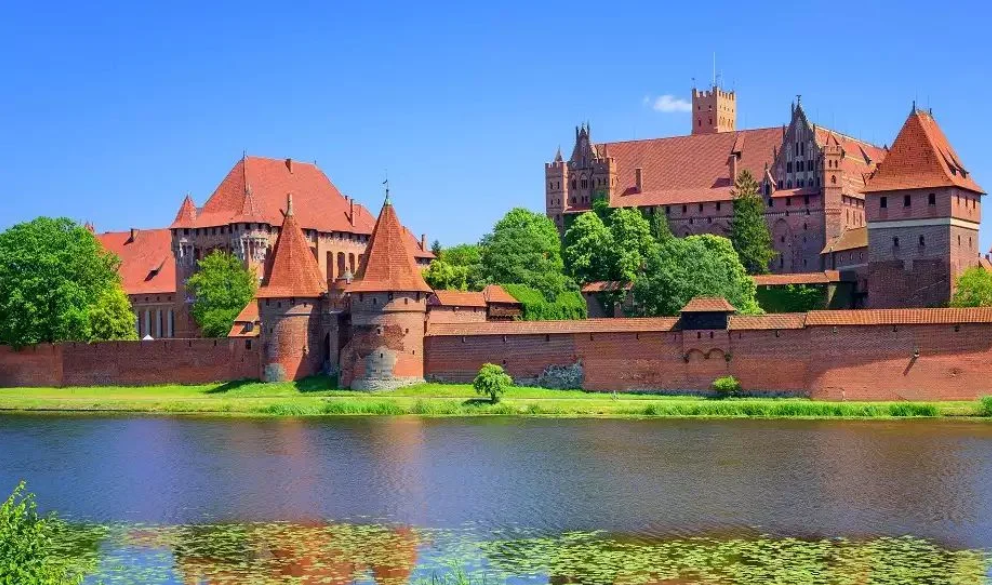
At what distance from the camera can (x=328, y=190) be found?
70625mm

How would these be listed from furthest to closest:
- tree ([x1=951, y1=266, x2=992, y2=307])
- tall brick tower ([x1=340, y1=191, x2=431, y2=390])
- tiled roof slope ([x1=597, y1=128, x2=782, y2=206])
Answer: tiled roof slope ([x1=597, y1=128, x2=782, y2=206])
tall brick tower ([x1=340, y1=191, x2=431, y2=390])
tree ([x1=951, y1=266, x2=992, y2=307])

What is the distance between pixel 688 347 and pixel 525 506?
19783mm

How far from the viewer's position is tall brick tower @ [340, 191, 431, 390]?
48625 millimetres

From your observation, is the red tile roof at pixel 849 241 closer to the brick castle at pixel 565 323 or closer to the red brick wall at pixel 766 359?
the brick castle at pixel 565 323

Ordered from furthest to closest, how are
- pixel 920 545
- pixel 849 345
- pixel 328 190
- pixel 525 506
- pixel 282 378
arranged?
pixel 328 190, pixel 282 378, pixel 849 345, pixel 525 506, pixel 920 545

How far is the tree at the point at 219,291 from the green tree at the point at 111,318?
284 centimetres

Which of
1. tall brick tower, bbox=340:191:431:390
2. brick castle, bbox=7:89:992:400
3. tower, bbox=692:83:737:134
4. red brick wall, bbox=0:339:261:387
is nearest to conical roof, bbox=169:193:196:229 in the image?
brick castle, bbox=7:89:992:400

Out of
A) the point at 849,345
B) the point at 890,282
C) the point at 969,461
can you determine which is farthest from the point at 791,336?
the point at 969,461

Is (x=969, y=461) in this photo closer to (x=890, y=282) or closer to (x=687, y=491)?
(x=687, y=491)

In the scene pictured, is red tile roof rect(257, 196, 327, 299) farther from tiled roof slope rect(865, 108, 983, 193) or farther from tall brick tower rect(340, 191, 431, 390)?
tiled roof slope rect(865, 108, 983, 193)

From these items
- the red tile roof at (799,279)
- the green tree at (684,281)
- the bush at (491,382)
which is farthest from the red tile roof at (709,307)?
the red tile roof at (799,279)

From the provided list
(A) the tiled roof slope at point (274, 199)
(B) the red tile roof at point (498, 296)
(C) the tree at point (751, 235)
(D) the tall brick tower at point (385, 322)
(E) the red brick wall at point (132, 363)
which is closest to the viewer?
(D) the tall brick tower at point (385, 322)

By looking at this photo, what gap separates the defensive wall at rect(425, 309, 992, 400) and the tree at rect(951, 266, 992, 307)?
5624mm

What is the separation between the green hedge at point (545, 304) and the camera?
193 ft
